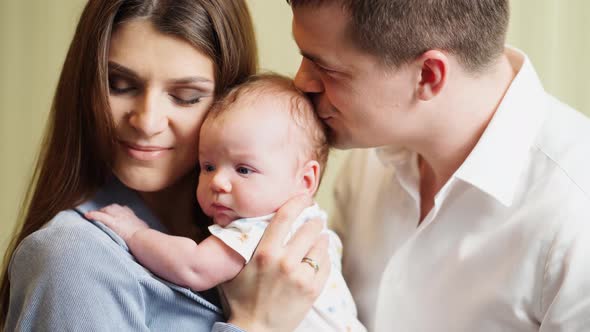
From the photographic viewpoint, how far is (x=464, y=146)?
1.78 m

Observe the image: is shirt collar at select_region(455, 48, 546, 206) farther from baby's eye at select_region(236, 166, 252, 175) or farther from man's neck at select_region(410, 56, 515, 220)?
baby's eye at select_region(236, 166, 252, 175)

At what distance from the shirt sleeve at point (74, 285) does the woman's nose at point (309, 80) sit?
2.02ft

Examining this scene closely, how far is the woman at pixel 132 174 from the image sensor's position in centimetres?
142

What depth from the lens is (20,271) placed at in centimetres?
148

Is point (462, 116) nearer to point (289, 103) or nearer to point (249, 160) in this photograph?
point (289, 103)

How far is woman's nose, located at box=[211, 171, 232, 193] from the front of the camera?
5.17 ft

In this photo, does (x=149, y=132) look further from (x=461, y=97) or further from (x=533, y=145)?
(x=533, y=145)

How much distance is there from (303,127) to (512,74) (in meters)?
0.61

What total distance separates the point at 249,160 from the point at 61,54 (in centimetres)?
160

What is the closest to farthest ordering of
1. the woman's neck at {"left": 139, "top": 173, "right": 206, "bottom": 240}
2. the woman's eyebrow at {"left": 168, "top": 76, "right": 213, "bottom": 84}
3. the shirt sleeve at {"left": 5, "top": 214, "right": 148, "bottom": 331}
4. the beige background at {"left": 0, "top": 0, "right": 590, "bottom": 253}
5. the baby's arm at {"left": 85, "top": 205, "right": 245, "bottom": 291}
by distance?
the shirt sleeve at {"left": 5, "top": 214, "right": 148, "bottom": 331} → the baby's arm at {"left": 85, "top": 205, "right": 245, "bottom": 291} → the woman's eyebrow at {"left": 168, "top": 76, "right": 213, "bottom": 84} → the woman's neck at {"left": 139, "top": 173, "right": 206, "bottom": 240} → the beige background at {"left": 0, "top": 0, "right": 590, "bottom": 253}

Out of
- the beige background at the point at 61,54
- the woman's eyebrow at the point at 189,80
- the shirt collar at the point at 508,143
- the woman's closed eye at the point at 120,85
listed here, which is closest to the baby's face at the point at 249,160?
the woman's eyebrow at the point at 189,80

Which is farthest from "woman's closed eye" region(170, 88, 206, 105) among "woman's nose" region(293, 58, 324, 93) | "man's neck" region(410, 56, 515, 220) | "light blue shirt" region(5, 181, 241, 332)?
"man's neck" region(410, 56, 515, 220)

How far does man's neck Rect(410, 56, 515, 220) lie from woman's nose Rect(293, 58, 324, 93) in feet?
0.97

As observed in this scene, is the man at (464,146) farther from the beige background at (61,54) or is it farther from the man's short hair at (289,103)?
the beige background at (61,54)
